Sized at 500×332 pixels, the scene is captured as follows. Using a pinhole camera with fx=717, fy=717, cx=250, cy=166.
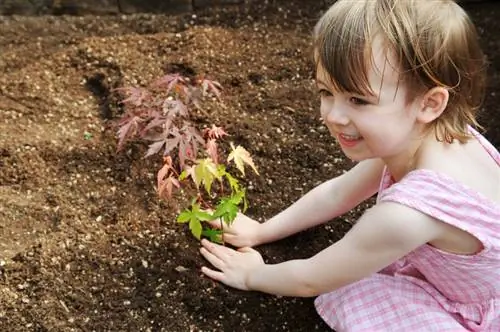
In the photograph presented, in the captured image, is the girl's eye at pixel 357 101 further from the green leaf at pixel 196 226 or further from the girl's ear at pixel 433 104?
the green leaf at pixel 196 226

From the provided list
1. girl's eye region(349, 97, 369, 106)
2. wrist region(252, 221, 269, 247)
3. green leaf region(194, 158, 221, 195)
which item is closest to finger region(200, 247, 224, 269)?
wrist region(252, 221, 269, 247)

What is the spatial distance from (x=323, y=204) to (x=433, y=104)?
0.52 meters

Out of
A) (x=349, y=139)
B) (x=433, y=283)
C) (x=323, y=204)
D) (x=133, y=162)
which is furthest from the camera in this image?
(x=133, y=162)

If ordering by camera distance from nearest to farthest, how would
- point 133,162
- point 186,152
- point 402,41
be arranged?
point 402,41 → point 186,152 → point 133,162

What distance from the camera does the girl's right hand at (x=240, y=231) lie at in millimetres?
1827

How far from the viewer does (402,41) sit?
50.8 inches

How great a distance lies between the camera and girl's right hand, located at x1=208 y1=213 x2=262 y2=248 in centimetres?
183

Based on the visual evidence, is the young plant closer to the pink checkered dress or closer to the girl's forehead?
the pink checkered dress

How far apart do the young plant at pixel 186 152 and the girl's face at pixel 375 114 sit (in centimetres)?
33

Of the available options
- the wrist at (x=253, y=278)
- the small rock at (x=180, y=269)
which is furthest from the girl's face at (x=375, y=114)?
the small rock at (x=180, y=269)

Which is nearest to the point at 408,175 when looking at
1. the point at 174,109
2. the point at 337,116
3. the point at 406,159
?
the point at 406,159

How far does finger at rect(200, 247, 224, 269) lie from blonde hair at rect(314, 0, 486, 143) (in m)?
0.61

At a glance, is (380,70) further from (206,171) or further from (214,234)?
(214,234)

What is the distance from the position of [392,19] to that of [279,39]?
4.11ft
